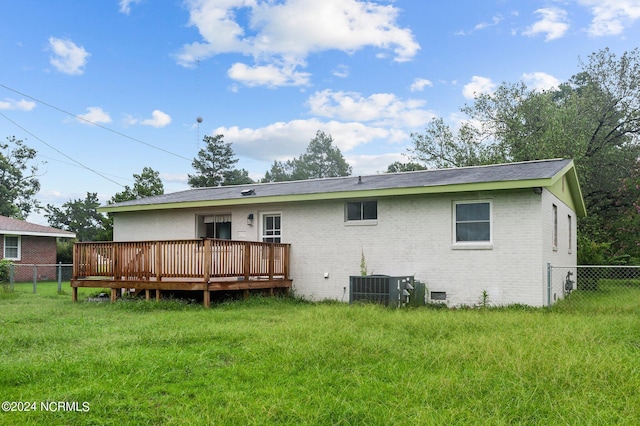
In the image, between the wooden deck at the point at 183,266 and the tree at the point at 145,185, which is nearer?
the wooden deck at the point at 183,266

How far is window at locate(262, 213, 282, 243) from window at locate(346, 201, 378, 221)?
204 centimetres

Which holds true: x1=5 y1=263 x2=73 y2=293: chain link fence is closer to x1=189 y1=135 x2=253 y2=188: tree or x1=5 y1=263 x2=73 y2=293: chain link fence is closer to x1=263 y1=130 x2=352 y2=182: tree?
x1=189 y1=135 x2=253 y2=188: tree

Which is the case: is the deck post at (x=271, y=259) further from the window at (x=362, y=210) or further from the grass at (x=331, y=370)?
the grass at (x=331, y=370)

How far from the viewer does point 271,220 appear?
13.6 m

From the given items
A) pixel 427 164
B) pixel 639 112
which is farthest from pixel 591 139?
pixel 427 164

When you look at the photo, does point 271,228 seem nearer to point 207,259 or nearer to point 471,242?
point 207,259

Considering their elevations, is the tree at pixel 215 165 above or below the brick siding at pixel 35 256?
above

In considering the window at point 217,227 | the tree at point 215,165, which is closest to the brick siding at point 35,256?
the window at point 217,227

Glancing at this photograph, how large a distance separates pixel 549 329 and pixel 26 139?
41189 millimetres

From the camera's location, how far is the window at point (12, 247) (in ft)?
72.9

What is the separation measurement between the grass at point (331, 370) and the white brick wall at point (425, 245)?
92.7 inches

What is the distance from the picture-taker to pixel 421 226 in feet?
37.4

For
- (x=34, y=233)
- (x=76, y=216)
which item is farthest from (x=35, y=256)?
(x=76, y=216)

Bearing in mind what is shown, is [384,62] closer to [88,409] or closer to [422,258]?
[422,258]
